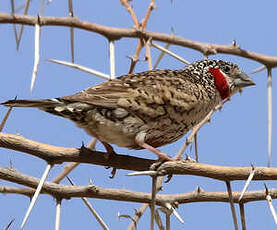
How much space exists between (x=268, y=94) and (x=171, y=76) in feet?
4.54

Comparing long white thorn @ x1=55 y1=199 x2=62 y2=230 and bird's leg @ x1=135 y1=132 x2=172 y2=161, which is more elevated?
bird's leg @ x1=135 y1=132 x2=172 y2=161

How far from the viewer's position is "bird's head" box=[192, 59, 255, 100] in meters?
4.42

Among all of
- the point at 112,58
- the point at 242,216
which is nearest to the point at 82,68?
the point at 112,58

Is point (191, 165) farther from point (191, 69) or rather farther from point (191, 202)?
point (191, 69)

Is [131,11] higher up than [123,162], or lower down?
higher up

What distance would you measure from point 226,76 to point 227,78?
0.07ft

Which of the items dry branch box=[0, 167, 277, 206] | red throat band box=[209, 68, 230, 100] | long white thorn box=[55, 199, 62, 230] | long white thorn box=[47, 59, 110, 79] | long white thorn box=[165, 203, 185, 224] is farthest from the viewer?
red throat band box=[209, 68, 230, 100]

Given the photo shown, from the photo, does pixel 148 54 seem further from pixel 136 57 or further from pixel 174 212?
pixel 174 212

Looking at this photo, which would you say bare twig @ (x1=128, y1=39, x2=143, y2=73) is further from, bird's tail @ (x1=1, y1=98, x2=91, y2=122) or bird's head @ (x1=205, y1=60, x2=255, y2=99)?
bird's head @ (x1=205, y1=60, x2=255, y2=99)

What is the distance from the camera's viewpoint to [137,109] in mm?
3510

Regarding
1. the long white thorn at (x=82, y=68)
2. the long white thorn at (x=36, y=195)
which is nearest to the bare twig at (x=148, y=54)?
the long white thorn at (x=82, y=68)

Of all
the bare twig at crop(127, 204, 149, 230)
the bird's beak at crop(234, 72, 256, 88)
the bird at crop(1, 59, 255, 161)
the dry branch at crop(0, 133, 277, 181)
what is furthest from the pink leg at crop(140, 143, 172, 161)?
the bird's beak at crop(234, 72, 256, 88)

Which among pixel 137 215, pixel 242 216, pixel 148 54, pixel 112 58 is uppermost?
pixel 148 54

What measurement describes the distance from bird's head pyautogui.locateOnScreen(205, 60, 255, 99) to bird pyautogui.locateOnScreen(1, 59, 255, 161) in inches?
16.2
